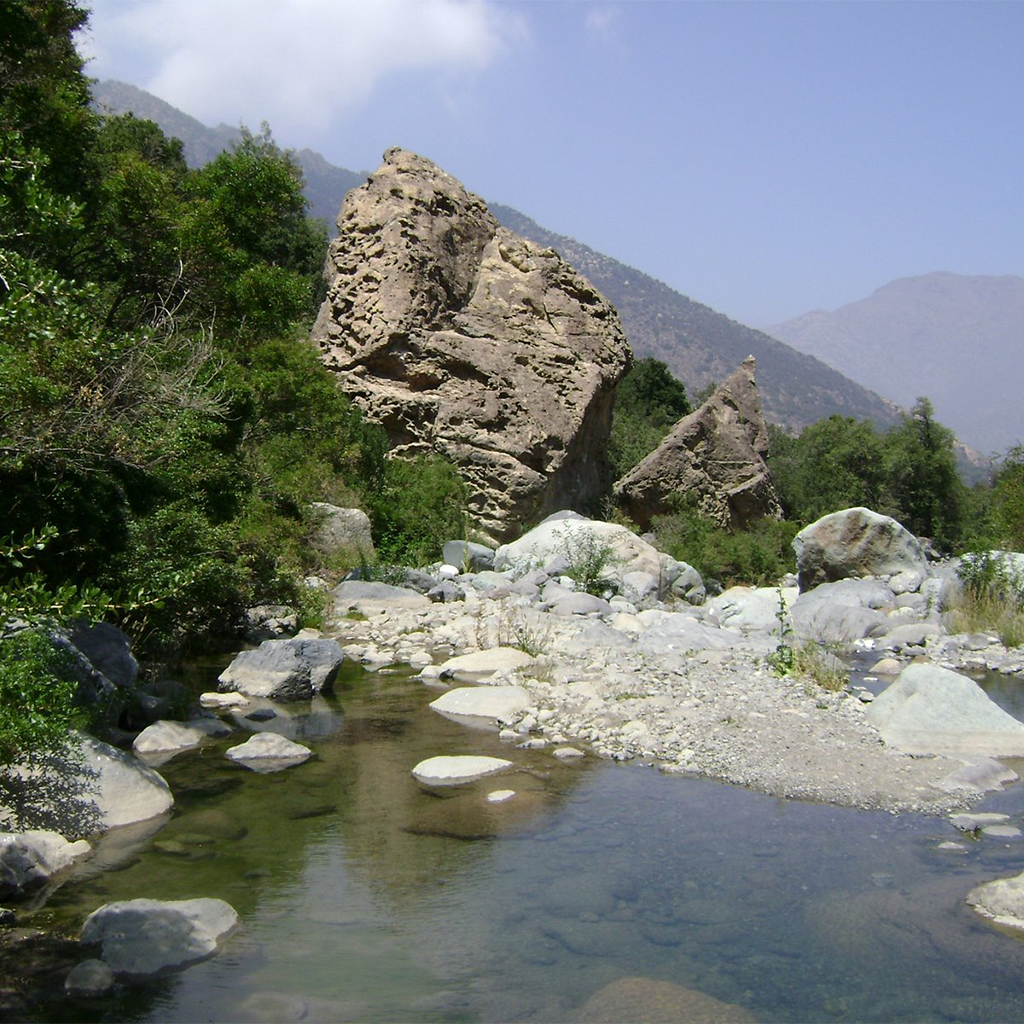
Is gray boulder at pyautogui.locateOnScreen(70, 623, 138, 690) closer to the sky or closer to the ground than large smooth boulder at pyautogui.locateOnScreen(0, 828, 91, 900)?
closer to the sky

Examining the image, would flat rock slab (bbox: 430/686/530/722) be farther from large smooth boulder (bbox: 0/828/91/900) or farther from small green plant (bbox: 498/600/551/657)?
large smooth boulder (bbox: 0/828/91/900)

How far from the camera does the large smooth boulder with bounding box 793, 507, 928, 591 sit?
768 inches

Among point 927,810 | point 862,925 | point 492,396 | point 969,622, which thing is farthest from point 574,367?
point 862,925

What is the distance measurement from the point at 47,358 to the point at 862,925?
6.16 meters

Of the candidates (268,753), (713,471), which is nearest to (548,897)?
(268,753)

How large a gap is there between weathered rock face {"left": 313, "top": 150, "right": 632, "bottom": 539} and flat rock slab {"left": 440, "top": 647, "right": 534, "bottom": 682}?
9304mm

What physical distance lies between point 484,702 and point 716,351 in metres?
113

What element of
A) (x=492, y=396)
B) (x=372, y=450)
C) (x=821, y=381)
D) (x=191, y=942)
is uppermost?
(x=821, y=381)

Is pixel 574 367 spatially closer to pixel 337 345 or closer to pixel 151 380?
pixel 337 345

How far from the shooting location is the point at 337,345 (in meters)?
22.7

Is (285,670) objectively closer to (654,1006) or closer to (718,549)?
(654,1006)

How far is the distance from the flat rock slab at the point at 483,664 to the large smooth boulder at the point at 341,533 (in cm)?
538

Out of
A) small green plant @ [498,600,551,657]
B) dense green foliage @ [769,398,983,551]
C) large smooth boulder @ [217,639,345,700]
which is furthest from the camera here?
dense green foliage @ [769,398,983,551]

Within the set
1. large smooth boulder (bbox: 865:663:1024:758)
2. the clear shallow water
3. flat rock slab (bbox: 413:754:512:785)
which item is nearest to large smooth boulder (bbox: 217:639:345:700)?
the clear shallow water
